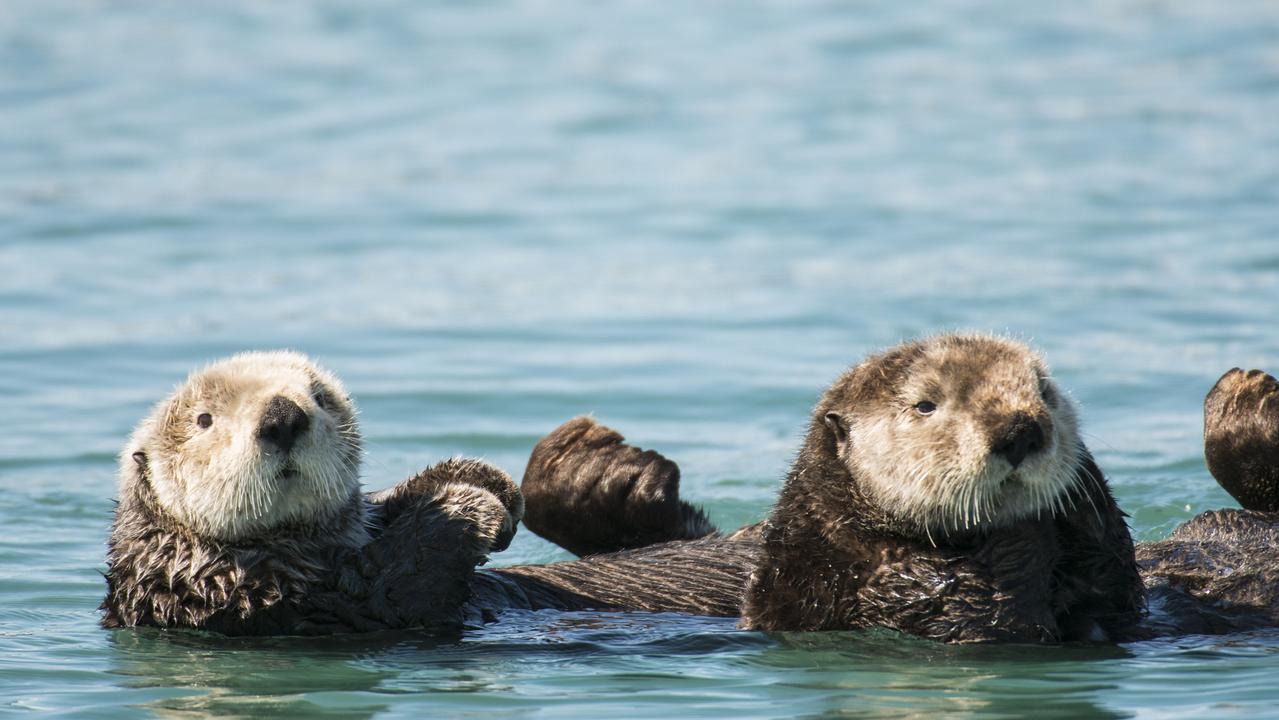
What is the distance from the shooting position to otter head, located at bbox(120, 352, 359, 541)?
18.4 ft

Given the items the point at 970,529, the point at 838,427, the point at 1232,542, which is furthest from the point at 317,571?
the point at 1232,542

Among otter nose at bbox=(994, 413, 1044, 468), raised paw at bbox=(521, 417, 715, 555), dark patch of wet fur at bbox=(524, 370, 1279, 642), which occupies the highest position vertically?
otter nose at bbox=(994, 413, 1044, 468)

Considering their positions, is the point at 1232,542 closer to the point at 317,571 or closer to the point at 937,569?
the point at 937,569

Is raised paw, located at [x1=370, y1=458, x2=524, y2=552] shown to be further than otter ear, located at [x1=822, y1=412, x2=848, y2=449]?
Yes

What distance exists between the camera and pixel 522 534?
8336 millimetres

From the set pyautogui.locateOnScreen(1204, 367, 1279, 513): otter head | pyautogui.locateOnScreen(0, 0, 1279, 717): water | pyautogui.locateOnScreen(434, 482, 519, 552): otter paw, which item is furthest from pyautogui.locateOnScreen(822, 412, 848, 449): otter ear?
pyautogui.locateOnScreen(1204, 367, 1279, 513): otter head

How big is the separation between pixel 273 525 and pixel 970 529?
221 cm

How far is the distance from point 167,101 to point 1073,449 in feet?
50.1

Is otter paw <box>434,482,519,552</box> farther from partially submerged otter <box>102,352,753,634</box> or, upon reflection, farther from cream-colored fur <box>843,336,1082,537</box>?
cream-colored fur <box>843,336,1082,537</box>

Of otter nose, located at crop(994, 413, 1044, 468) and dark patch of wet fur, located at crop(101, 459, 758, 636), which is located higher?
otter nose, located at crop(994, 413, 1044, 468)

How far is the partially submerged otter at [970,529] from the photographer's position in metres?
5.19

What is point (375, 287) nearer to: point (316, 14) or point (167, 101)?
point (167, 101)

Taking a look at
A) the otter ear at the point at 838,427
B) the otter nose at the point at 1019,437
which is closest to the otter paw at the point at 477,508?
the otter ear at the point at 838,427

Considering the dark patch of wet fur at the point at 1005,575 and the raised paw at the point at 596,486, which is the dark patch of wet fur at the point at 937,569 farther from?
the raised paw at the point at 596,486
